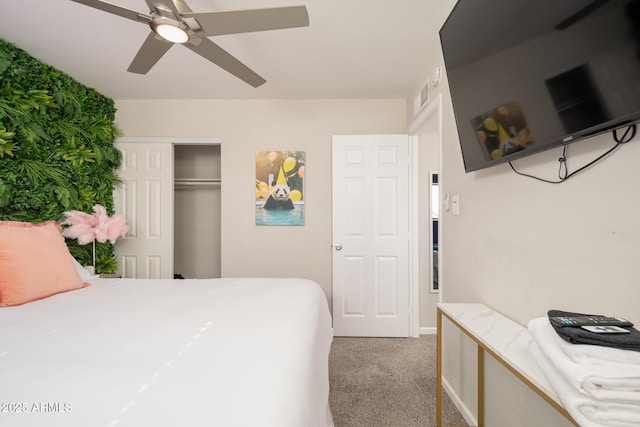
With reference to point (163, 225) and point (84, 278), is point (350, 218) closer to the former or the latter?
point (163, 225)

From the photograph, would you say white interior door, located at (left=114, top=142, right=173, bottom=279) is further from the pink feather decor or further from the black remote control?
the black remote control

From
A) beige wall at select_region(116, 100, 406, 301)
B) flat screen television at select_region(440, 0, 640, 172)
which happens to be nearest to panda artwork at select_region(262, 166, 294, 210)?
beige wall at select_region(116, 100, 406, 301)

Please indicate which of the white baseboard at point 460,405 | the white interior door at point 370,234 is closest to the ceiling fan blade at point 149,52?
the white interior door at point 370,234

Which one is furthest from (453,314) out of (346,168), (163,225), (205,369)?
(163,225)

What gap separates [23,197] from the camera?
2.15m

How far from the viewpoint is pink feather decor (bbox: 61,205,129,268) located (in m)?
2.41

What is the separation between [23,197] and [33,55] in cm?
123

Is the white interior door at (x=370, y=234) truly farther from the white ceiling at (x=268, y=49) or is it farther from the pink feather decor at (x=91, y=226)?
the pink feather decor at (x=91, y=226)

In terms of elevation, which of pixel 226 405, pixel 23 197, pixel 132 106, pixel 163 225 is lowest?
pixel 226 405

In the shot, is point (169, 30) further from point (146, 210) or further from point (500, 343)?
point (146, 210)

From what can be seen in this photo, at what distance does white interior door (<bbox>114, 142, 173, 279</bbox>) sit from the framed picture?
1100mm

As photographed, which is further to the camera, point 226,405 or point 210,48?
point 210,48

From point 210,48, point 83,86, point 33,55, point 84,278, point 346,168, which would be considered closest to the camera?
point 210,48

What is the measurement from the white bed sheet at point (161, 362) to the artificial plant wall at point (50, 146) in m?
1.22
